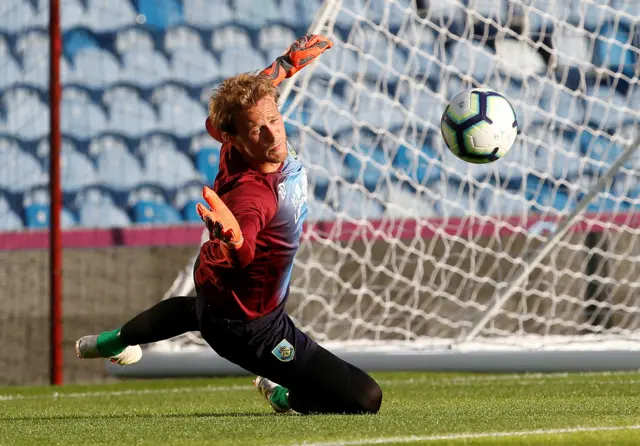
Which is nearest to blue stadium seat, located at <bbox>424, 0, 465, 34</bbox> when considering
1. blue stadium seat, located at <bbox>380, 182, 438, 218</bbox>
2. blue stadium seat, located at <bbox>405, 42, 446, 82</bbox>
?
blue stadium seat, located at <bbox>405, 42, 446, 82</bbox>

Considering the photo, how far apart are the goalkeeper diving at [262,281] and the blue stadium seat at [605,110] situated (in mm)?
5146

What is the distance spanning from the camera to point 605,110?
8.75m

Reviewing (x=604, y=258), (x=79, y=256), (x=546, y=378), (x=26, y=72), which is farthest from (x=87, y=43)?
(x=546, y=378)

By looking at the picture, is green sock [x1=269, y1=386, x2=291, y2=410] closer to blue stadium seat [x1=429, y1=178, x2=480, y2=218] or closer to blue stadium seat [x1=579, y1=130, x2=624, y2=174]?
blue stadium seat [x1=429, y1=178, x2=480, y2=218]

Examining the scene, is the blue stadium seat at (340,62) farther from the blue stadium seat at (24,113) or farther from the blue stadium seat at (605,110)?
the blue stadium seat at (24,113)

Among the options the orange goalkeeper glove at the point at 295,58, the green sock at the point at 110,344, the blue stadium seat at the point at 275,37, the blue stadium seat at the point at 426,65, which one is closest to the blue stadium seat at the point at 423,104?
the blue stadium seat at the point at 426,65

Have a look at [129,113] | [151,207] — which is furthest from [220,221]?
[129,113]

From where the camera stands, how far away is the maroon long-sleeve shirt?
374 cm

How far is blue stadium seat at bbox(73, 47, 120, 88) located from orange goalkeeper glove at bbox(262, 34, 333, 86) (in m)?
5.44

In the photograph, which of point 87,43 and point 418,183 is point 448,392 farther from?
point 87,43

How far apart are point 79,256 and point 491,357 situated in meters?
3.50

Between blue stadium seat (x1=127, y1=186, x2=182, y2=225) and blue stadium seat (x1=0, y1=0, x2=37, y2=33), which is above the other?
blue stadium seat (x1=0, y1=0, x2=37, y2=33)

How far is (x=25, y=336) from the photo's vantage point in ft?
27.4

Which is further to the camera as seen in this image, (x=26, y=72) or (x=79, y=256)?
(x=26, y=72)
